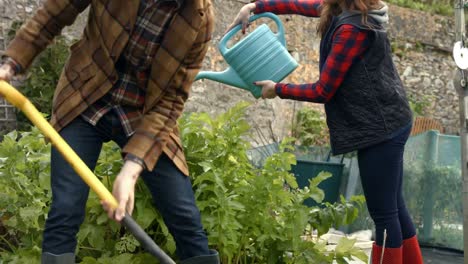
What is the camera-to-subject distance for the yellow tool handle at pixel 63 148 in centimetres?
202

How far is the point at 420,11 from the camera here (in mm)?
11891

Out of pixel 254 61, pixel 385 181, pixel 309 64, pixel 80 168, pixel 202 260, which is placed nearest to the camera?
pixel 80 168

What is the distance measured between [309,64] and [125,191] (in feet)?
26.4

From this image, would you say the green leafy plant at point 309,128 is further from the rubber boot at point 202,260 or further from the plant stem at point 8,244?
the rubber boot at point 202,260

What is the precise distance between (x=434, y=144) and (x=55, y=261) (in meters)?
4.61

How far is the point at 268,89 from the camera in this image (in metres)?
3.53

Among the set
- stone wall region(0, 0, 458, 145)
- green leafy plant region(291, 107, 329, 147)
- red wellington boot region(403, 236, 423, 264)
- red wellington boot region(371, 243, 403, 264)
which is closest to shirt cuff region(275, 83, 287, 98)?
red wellington boot region(371, 243, 403, 264)

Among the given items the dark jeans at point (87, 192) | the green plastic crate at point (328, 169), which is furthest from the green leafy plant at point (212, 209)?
the green plastic crate at point (328, 169)

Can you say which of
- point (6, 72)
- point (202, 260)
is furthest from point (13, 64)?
point (202, 260)

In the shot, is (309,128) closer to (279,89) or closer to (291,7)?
(291,7)

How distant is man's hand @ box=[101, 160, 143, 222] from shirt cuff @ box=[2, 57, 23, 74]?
473mm

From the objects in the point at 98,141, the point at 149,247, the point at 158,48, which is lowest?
the point at 149,247

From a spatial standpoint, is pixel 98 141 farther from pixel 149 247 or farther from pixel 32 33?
Answer: pixel 149 247

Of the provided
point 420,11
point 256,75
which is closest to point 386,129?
point 256,75
